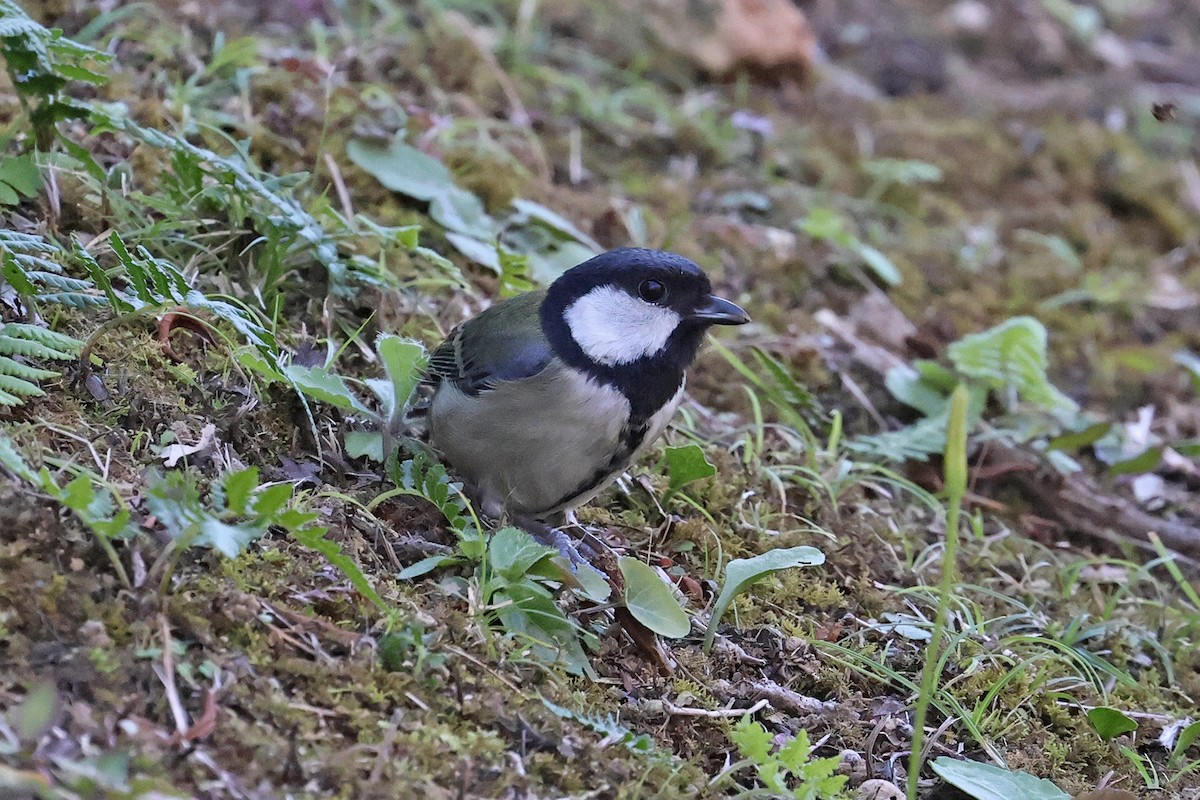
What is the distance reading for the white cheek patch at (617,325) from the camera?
321 centimetres

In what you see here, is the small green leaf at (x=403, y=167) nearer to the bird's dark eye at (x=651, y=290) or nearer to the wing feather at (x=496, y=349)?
the wing feather at (x=496, y=349)

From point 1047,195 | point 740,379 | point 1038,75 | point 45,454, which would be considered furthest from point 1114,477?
point 1038,75

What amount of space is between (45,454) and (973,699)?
245cm

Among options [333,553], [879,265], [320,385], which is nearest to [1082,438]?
[879,265]

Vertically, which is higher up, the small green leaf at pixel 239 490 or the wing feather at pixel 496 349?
the small green leaf at pixel 239 490

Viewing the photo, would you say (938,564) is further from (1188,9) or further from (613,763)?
(1188,9)

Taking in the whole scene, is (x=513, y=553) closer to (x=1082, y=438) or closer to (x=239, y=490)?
(x=239, y=490)

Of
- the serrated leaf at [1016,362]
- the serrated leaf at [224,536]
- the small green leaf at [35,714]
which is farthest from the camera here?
the serrated leaf at [1016,362]

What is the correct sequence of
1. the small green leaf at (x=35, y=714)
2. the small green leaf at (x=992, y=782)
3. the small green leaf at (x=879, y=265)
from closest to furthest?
the small green leaf at (x=35, y=714) < the small green leaf at (x=992, y=782) < the small green leaf at (x=879, y=265)

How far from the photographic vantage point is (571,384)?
10.2ft

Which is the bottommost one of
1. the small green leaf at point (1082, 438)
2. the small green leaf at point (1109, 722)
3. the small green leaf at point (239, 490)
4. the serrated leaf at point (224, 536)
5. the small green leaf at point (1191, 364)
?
the small green leaf at point (1191, 364)

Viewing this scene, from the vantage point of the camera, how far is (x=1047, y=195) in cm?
672

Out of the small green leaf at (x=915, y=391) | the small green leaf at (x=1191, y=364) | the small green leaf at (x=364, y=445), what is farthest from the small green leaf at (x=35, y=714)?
the small green leaf at (x=1191, y=364)

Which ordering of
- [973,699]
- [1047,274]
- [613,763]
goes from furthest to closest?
[1047,274] → [973,699] → [613,763]
